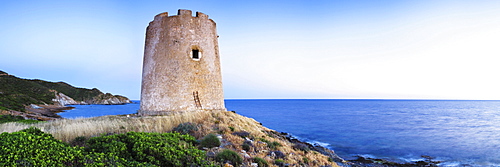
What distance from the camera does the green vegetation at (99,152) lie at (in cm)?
354

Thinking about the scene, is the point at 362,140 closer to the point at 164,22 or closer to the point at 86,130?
the point at 164,22

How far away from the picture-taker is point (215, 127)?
9.23m

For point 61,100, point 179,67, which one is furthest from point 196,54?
point 61,100

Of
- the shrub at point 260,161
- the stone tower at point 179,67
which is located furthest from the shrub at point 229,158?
the stone tower at point 179,67

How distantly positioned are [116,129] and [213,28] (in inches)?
325

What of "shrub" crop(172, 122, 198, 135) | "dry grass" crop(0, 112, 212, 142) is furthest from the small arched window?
"shrub" crop(172, 122, 198, 135)

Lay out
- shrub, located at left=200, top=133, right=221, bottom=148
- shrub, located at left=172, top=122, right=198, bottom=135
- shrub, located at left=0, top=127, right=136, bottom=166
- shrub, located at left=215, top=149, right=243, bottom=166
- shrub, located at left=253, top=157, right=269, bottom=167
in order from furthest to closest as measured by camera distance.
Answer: shrub, located at left=172, top=122, right=198, bottom=135, shrub, located at left=200, top=133, right=221, bottom=148, shrub, located at left=253, top=157, right=269, bottom=167, shrub, located at left=215, top=149, right=243, bottom=166, shrub, located at left=0, top=127, right=136, bottom=166

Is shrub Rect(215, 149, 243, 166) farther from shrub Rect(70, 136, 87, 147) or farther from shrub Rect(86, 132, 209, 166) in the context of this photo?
shrub Rect(70, 136, 87, 147)

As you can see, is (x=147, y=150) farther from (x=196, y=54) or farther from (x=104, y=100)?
(x=104, y=100)

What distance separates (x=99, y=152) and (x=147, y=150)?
788 millimetres

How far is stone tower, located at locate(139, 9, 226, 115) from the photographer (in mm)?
12633

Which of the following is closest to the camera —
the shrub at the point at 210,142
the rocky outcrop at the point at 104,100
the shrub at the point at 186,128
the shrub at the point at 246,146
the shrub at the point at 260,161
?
the shrub at the point at 260,161

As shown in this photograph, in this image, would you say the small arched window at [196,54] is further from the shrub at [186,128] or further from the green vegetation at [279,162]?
the green vegetation at [279,162]

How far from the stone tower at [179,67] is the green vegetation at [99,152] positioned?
7170 mm
